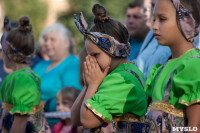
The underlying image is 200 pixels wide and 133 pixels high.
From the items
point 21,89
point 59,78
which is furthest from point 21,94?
point 59,78

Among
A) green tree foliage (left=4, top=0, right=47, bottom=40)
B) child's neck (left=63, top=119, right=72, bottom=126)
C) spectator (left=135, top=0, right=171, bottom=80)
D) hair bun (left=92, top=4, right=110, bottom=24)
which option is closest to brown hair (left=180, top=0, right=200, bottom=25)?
hair bun (left=92, top=4, right=110, bottom=24)

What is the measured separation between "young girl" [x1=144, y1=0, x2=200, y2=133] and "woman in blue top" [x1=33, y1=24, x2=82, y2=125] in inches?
139

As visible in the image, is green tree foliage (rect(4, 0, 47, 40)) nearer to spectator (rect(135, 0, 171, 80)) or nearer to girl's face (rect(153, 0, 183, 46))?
spectator (rect(135, 0, 171, 80))

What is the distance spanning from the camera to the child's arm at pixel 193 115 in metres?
2.42

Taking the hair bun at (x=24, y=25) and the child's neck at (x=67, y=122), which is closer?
the hair bun at (x=24, y=25)

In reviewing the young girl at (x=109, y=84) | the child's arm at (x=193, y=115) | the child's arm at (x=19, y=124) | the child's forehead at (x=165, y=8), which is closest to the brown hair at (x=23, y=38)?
the child's arm at (x=19, y=124)

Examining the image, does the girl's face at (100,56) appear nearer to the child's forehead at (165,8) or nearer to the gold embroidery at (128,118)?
the gold embroidery at (128,118)

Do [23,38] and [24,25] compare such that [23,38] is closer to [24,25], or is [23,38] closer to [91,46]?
[24,25]

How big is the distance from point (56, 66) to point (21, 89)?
8.79 feet

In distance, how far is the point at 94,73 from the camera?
314 centimetres

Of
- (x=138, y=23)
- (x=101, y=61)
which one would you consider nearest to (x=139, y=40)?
(x=138, y=23)

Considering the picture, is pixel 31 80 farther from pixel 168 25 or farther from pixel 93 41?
pixel 168 25

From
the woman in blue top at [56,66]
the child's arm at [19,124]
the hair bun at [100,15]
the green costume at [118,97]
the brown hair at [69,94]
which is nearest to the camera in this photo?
the green costume at [118,97]

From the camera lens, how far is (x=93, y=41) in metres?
3.13
